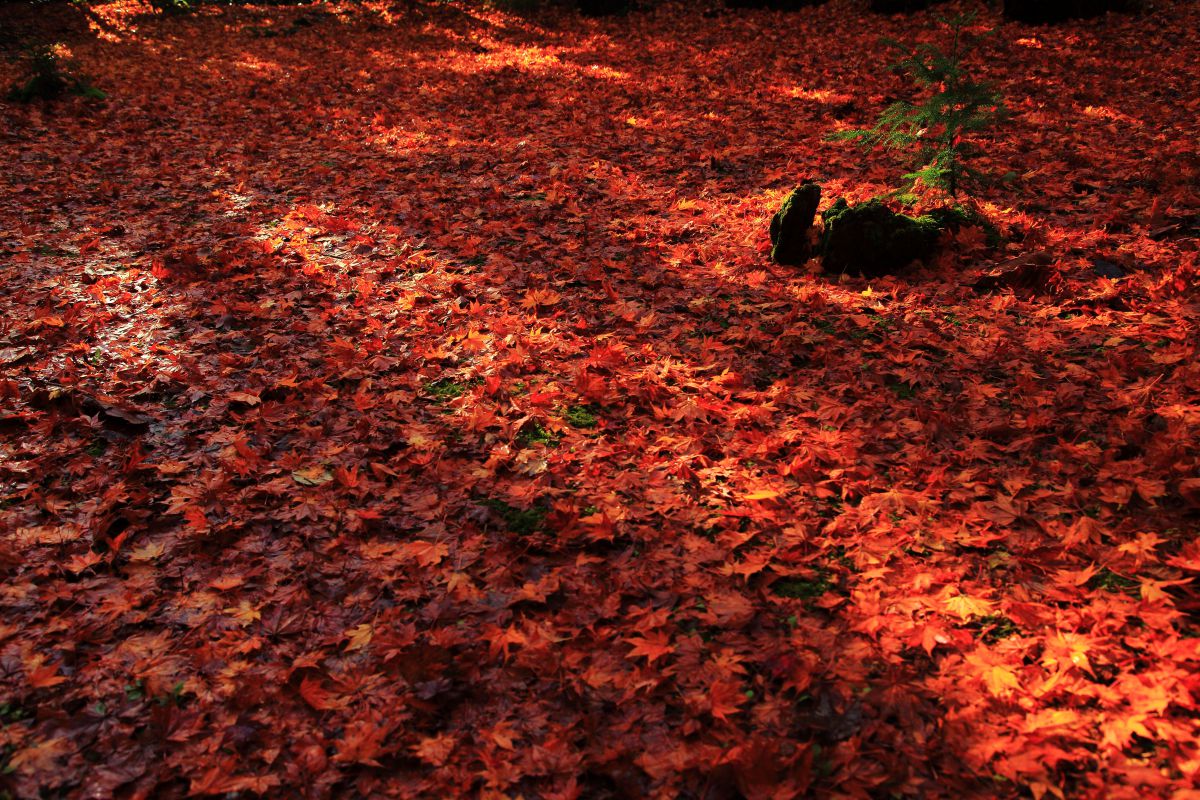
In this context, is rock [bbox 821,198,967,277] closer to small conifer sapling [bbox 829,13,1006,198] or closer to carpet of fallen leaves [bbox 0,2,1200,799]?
carpet of fallen leaves [bbox 0,2,1200,799]

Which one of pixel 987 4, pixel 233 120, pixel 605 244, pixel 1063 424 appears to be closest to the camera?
pixel 1063 424

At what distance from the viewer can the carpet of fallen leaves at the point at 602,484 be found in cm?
235

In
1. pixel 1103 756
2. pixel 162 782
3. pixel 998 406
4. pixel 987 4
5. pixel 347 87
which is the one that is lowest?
pixel 162 782

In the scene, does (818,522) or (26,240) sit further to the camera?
(26,240)

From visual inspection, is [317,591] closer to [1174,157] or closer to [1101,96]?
[1174,157]

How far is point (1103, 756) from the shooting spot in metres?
2.16

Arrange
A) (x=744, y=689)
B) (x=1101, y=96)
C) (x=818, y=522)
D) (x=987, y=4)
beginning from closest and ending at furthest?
(x=744, y=689) < (x=818, y=522) < (x=1101, y=96) < (x=987, y=4)

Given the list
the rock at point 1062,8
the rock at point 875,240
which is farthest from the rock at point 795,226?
the rock at point 1062,8

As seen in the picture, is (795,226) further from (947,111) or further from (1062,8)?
(1062,8)

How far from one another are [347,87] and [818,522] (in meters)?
9.79

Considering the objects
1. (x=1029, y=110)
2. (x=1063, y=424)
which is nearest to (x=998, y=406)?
(x=1063, y=424)

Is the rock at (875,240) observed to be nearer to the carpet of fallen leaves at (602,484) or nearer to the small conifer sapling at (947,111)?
the carpet of fallen leaves at (602,484)

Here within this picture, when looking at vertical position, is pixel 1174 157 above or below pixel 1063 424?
above

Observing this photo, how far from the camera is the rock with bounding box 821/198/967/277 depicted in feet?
16.3
